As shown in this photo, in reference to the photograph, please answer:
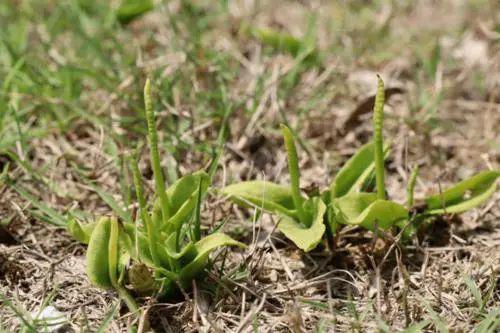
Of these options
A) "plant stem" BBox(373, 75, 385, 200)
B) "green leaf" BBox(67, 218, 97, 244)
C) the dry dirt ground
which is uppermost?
"plant stem" BBox(373, 75, 385, 200)

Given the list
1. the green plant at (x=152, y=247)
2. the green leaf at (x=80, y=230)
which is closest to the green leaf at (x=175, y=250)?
the green plant at (x=152, y=247)

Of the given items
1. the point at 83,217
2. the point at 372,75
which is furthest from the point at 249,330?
the point at 372,75

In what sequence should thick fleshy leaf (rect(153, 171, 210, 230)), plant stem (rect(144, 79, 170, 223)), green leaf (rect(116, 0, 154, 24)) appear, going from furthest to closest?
green leaf (rect(116, 0, 154, 24)), thick fleshy leaf (rect(153, 171, 210, 230)), plant stem (rect(144, 79, 170, 223))

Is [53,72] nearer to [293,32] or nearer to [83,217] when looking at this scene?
[83,217]

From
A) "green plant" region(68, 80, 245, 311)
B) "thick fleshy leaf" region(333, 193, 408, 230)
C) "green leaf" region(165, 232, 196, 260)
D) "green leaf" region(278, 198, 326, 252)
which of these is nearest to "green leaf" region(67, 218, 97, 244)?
"green plant" region(68, 80, 245, 311)

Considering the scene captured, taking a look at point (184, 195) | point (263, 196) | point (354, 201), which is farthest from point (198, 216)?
point (354, 201)

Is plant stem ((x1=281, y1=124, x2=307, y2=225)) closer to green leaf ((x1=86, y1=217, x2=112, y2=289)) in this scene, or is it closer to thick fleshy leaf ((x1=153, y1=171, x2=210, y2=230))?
thick fleshy leaf ((x1=153, y1=171, x2=210, y2=230))

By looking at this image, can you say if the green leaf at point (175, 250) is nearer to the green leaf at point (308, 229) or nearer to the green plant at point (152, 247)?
the green plant at point (152, 247)
